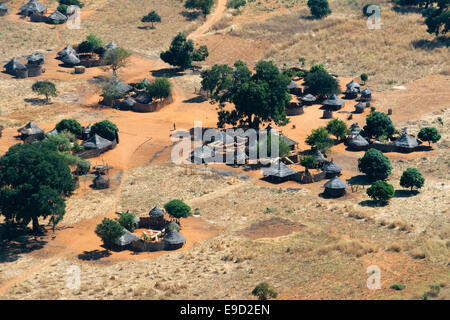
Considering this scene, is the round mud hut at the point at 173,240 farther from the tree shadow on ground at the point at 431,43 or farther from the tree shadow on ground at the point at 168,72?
the tree shadow on ground at the point at 431,43

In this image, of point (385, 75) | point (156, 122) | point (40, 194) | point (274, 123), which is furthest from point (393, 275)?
point (385, 75)

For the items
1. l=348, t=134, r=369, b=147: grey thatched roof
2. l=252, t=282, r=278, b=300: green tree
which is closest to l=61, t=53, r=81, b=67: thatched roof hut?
l=348, t=134, r=369, b=147: grey thatched roof

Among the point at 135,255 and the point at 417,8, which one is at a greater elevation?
the point at 417,8

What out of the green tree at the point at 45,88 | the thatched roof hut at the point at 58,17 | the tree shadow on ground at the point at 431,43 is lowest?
the green tree at the point at 45,88

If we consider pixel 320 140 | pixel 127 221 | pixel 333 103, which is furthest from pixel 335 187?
pixel 333 103

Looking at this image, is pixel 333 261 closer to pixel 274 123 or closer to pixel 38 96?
pixel 274 123

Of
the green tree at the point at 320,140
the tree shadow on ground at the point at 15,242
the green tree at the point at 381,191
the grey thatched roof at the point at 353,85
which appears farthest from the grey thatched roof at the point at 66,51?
the green tree at the point at 381,191
